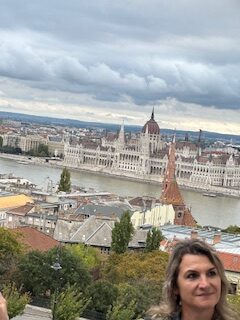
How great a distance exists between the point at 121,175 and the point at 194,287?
1872 inches

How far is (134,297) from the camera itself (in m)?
7.86

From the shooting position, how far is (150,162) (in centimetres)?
5225

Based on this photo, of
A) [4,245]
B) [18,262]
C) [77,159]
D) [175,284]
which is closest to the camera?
[175,284]

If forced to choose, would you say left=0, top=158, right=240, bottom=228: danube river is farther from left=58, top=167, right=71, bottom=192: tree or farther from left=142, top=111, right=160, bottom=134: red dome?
left=142, top=111, right=160, bottom=134: red dome

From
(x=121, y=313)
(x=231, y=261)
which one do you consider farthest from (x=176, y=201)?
(x=121, y=313)

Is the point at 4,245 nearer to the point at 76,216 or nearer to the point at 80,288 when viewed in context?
the point at 80,288

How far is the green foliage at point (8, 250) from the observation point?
29.5 feet

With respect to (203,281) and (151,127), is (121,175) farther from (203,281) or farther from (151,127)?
(203,281)

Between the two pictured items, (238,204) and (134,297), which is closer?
(134,297)

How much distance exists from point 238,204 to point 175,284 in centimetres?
3582

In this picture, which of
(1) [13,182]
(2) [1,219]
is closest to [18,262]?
(2) [1,219]

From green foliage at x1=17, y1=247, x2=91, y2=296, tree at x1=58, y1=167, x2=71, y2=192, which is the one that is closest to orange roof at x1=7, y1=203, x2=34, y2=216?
tree at x1=58, y1=167, x2=71, y2=192

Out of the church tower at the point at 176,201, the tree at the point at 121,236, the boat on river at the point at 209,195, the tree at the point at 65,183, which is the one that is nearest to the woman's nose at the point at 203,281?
the tree at the point at 121,236

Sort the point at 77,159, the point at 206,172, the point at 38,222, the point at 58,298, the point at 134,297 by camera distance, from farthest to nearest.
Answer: the point at 77,159 → the point at 206,172 → the point at 38,222 → the point at 134,297 → the point at 58,298
